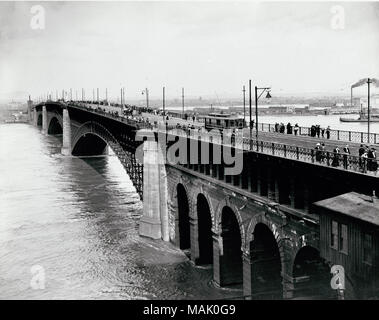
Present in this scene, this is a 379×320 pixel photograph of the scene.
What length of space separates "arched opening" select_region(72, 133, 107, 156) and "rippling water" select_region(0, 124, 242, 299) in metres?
24.7

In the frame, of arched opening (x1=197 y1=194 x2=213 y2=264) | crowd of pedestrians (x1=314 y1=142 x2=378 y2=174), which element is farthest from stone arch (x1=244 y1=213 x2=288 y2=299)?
arched opening (x1=197 y1=194 x2=213 y2=264)

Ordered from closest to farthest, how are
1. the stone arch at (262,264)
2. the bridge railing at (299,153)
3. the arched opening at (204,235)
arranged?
the bridge railing at (299,153) → the stone arch at (262,264) → the arched opening at (204,235)

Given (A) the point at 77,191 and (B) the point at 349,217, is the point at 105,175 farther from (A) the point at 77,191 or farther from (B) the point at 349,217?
(B) the point at 349,217

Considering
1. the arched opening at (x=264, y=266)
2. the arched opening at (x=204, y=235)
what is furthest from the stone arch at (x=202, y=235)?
the arched opening at (x=264, y=266)

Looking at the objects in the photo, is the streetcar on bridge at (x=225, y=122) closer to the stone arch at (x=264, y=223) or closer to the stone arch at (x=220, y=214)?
the stone arch at (x=220, y=214)

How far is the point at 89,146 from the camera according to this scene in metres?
104

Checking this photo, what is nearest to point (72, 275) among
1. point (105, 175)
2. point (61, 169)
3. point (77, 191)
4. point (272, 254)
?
point (272, 254)

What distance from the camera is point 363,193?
66.6 ft

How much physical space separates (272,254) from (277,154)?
681 cm

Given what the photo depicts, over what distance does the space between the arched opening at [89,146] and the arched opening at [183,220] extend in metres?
58.9

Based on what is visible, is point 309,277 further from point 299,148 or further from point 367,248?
point 367,248

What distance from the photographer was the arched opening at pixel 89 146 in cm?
10054

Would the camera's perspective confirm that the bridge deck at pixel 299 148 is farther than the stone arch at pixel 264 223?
No

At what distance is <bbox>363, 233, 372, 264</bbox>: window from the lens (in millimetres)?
17859
